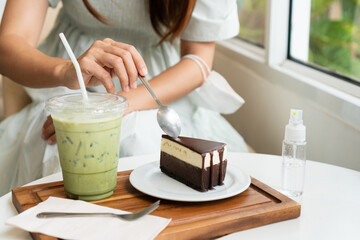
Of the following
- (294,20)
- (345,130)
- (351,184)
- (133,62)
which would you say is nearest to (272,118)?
(294,20)

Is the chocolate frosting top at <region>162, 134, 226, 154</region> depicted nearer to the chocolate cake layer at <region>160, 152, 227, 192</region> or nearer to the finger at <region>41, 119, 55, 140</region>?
the chocolate cake layer at <region>160, 152, 227, 192</region>

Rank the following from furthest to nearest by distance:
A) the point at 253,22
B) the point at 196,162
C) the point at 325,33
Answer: the point at 253,22 → the point at 325,33 → the point at 196,162

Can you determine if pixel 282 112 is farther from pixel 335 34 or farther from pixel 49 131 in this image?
pixel 49 131

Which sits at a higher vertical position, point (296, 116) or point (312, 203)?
point (296, 116)

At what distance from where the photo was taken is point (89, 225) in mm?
792

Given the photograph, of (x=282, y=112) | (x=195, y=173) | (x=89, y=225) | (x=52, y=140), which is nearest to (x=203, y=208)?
(x=195, y=173)

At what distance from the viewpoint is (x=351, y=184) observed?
1063 mm

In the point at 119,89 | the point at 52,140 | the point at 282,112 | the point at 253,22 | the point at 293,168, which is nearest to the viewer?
the point at 293,168

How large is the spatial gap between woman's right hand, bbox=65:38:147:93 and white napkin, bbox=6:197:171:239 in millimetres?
310

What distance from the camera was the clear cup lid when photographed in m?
0.86

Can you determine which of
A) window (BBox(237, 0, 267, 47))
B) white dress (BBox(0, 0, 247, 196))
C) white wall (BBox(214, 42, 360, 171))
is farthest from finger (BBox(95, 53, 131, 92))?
window (BBox(237, 0, 267, 47))

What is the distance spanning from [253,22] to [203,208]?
6.14 ft

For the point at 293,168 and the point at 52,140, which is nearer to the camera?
the point at 293,168

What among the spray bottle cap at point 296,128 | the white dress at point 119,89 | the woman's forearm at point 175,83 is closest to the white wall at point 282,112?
the white dress at point 119,89
